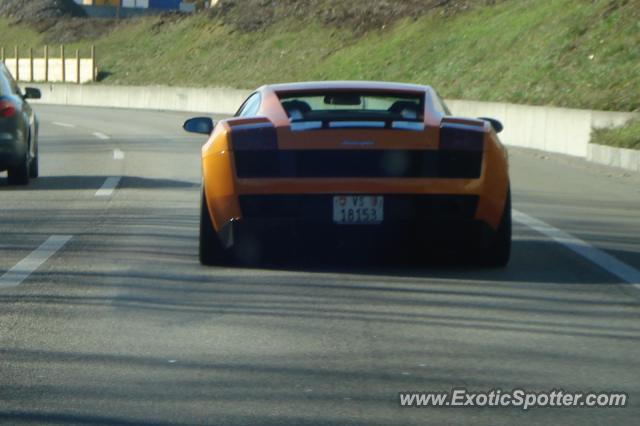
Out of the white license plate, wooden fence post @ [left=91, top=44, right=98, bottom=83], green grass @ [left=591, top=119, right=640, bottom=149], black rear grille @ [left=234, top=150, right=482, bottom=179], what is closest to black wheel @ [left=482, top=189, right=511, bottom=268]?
black rear grille @ [left=234, top=150, right=482, bottom=179]

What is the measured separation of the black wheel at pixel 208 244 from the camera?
931 cm

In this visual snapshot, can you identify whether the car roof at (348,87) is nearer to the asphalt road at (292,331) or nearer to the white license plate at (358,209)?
the white license plate at (358,209)

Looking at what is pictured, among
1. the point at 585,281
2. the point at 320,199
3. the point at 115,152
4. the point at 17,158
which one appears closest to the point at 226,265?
the point at 320,199

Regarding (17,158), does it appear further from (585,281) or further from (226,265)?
(585,281)

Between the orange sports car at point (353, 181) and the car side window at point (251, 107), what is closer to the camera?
the orange sports car at point (353, 181)

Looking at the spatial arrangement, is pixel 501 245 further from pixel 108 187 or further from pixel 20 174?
pixel 20 174

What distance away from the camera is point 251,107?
10.0m

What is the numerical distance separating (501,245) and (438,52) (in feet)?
128

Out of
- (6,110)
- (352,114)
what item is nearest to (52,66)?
(6,110)

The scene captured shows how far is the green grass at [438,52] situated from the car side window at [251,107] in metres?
20.0

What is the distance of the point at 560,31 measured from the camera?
39.1m

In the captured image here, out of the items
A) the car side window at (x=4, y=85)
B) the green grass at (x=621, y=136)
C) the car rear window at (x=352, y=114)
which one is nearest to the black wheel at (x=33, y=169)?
the car side window at (x=4, y=85)

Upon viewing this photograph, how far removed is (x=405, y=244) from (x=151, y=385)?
12.4 feet

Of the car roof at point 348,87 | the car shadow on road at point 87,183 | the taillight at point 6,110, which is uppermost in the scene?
the car roof at point 348,87
